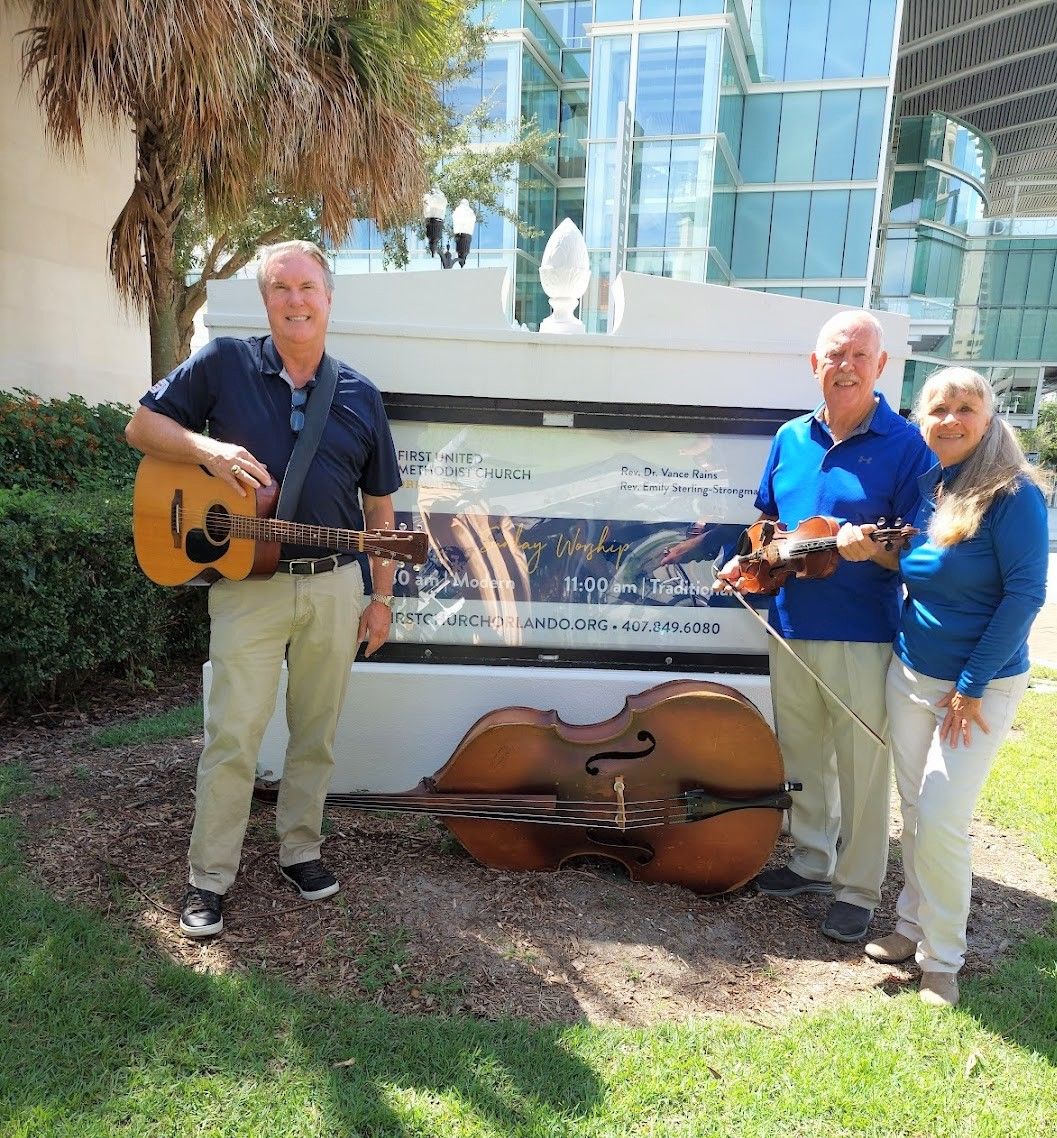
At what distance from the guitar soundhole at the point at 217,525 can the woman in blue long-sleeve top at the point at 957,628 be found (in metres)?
2.30

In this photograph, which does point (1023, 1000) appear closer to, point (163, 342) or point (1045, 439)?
point (163, 342)

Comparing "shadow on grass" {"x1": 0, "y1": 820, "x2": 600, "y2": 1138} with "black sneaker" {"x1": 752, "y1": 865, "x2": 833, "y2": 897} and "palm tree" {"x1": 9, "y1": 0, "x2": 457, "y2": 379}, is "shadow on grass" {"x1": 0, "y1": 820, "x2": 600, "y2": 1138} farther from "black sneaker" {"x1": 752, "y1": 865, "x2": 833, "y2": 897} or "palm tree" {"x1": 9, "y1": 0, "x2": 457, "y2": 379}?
"palm tree" {"x1": 9, "y1": 0, "x2": 457, "y2": 379}

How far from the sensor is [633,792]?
315 cm

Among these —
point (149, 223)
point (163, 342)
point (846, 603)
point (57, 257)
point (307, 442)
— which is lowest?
point (846, 603)

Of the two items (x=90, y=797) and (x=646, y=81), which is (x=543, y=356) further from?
(x=646, y=81)

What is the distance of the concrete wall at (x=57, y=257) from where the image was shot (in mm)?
7887

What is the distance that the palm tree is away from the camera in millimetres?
5328

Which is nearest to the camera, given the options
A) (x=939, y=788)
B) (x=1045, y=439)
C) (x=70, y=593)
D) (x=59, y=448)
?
(x=939, y=788)

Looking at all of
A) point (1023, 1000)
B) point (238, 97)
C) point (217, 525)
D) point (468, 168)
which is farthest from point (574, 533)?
point (468, 168)

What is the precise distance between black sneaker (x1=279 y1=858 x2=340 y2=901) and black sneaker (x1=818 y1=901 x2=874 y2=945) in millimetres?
1899

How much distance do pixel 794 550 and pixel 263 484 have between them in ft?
6.15

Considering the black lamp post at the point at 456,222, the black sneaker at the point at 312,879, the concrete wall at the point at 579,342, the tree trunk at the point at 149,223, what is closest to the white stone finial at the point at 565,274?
the concrete wall at the point at 579,342

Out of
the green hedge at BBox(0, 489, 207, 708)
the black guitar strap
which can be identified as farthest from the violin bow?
the green hedge at BBox(0, 489, 207, 708)

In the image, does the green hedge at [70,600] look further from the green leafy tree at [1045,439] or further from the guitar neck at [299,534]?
the green leafy tree at [1045,439]
